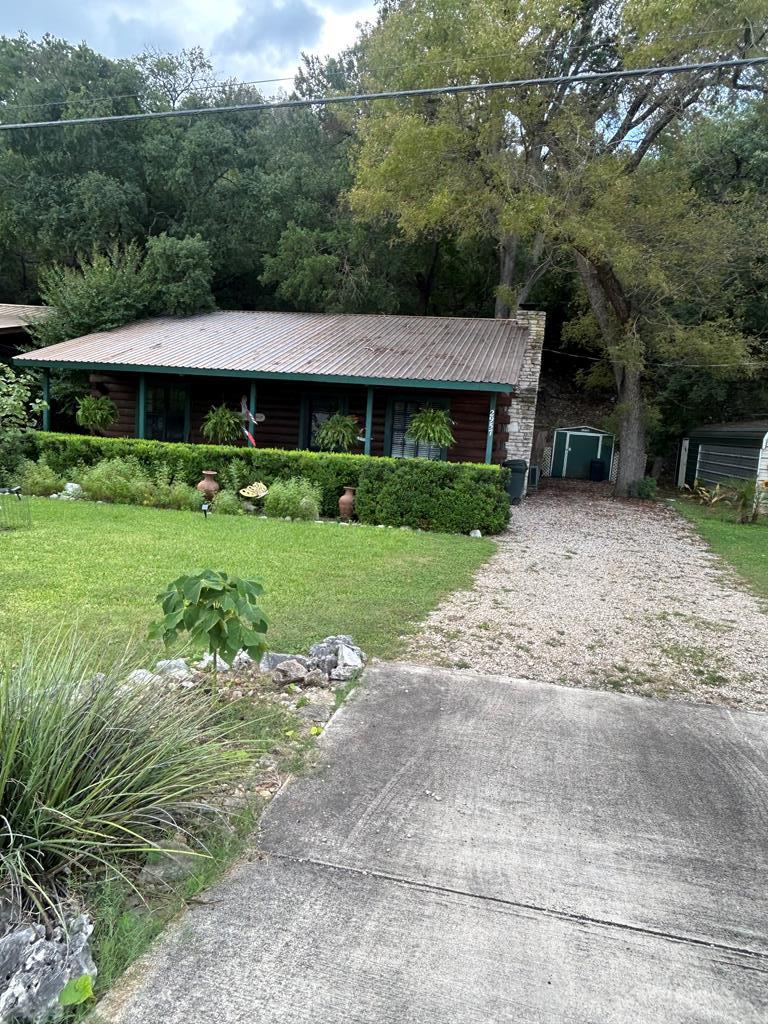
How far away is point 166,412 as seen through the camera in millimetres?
16750

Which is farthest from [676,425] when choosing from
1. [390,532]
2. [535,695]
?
[535,695]

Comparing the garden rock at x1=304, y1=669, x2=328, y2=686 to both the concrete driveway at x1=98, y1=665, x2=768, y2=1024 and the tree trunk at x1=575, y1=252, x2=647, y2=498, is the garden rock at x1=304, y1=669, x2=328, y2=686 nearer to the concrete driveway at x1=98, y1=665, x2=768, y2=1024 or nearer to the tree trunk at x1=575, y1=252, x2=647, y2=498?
the concrete driveway at x1=98, y1=665, x2=768, y2=1024

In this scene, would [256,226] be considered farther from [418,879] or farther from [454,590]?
[418,879]

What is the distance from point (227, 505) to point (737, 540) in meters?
8.85

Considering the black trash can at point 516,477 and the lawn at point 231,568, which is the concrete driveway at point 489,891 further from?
the black trash can at point 516,477

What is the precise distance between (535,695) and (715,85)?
1895 cm

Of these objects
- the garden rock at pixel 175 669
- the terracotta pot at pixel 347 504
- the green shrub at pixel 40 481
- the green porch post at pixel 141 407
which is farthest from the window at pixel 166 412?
the garden rock at pixel 175 669

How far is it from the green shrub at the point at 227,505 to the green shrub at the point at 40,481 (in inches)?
128

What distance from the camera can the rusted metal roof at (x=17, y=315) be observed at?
19109 millimetres

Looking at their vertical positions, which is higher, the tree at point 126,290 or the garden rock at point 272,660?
the tree at point 126,290

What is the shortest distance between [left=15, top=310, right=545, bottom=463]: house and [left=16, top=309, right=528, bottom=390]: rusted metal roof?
27 millimetres

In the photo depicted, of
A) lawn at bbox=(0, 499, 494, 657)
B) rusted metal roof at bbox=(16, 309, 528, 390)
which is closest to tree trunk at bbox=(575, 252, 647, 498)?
rusted metal roof at bbox=(16, 309, 528, 390)

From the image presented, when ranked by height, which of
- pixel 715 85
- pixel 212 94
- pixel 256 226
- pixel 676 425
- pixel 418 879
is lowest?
pixel 418 879

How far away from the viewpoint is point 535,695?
4379 millimetres
